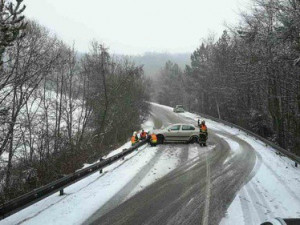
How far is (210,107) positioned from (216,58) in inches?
586

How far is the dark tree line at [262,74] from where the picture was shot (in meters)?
13.5

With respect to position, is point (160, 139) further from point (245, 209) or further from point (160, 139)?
point (245, 209)

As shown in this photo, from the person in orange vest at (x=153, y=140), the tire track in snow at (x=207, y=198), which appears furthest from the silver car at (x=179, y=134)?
the tire track in snow at (x=207, y=198)

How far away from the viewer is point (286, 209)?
860 centimetres

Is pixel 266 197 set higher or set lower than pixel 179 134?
lower

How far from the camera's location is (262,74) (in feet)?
81.5

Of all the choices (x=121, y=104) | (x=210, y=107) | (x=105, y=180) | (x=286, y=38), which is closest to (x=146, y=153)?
(x=105, y=180)

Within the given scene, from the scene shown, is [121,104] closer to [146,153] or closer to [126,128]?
[126,128]

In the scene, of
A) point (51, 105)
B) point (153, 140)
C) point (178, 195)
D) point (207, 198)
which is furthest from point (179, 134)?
point (207, 198)

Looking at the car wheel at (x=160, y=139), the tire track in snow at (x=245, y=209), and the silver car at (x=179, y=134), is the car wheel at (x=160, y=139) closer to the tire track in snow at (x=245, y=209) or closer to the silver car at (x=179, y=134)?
the silver car at (x=179, y=134)

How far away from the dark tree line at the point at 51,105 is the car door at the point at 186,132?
6.12 metres

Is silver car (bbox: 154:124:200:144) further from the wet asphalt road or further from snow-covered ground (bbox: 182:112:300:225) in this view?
snow-covered ground (bbox: 182:112:300:225)

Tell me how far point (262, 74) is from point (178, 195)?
18.4m

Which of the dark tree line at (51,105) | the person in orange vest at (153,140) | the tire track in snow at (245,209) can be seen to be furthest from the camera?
the person in orange vest at (153,140)
